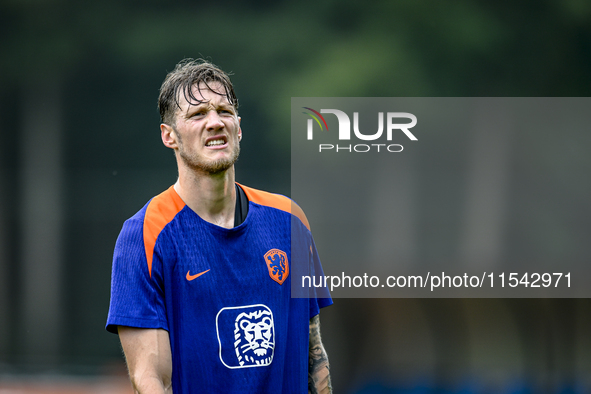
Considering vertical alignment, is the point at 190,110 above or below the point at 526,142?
below

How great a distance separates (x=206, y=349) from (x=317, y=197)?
1933 millimetres

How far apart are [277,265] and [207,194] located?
37 centimetres

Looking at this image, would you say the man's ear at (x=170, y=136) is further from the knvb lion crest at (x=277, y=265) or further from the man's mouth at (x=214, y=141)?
the knvb lion crest at (x=277, y=265)

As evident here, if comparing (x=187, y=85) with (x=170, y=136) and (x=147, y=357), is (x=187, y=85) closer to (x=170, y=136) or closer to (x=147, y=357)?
(x=170, y=136)

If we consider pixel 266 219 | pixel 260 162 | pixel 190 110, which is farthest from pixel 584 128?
pixel 190 110

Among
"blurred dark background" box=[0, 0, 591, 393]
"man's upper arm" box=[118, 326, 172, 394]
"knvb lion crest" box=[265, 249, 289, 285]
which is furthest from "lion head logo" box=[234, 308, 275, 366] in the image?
"blurred dark background" box=[0, 0, 591, 393]

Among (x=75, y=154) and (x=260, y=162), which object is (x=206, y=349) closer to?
(x=260, y=162)

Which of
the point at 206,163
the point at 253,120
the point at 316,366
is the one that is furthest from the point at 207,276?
the point at 253,120

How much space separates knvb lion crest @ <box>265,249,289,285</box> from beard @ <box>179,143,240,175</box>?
365mm

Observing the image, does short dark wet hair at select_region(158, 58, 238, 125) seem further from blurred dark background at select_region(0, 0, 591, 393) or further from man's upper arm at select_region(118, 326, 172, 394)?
blurred dark background at select_region(0, 0, 591, 393)

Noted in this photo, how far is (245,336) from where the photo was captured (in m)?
2.02

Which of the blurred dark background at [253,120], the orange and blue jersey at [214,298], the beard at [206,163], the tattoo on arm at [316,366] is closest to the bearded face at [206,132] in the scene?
the beard at [206,163]

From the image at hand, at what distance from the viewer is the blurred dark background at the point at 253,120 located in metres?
3.71

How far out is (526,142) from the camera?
12.7 ft
